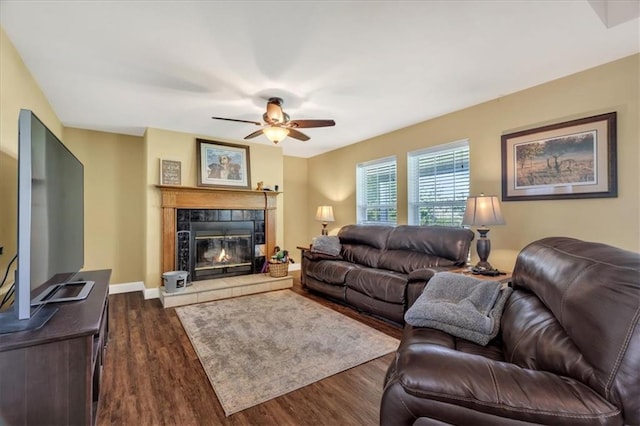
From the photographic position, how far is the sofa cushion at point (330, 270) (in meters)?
3.72

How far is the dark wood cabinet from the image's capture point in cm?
126

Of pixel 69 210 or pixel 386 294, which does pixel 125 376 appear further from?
pixel 386 294

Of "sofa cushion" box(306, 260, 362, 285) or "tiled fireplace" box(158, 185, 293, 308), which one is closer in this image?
"sofa cushion" box(306, 260, 362, 285)

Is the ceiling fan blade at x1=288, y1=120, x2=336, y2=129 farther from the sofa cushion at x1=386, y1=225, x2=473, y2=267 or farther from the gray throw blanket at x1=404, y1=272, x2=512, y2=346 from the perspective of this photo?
the gray throw blanket at x1=404, y1=272, x2=512, y2=346

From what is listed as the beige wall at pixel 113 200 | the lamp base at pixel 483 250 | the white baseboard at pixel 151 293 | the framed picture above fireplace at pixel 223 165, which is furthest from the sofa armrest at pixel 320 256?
the beige wall at pixel 113 200

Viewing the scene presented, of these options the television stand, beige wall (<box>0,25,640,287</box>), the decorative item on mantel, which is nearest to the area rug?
the television stand

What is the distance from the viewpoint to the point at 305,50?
2.23 meters

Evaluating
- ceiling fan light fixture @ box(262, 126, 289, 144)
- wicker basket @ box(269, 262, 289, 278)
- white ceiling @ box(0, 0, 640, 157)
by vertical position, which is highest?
white ceiling @ box(0, 0, 640, 157)

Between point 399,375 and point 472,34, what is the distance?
2.25m

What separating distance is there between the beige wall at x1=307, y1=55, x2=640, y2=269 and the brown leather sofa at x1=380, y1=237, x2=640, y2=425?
5.54ft

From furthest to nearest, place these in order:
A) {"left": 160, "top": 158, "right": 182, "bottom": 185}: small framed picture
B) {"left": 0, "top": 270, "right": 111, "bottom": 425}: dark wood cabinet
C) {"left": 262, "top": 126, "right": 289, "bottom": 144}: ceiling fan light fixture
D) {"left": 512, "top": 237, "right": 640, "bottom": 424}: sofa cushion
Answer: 1. {"left": 160, "top": 158, "right": 182, "bottom": 185}: small framed picture
2. {"left": 262, "top": 126, "right": 289, "bottom": 144}: ceiling fan light fixture
3. {"left": 0, "top": 270, "right": 111, "bottom": 425}: dark wood cabinet
4. {"left": 512, "top": 237, "right": 640, "bottom": 424}: sofa cushion

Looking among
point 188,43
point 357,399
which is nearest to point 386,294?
point 357,399

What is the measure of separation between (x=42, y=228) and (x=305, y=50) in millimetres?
2029

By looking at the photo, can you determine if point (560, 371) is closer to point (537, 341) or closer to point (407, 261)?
point (537, 341)
